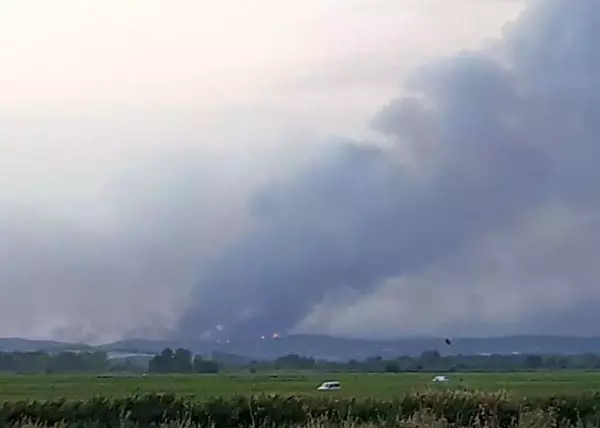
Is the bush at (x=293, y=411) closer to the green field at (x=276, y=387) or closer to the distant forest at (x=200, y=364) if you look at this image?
the green field at (x=276, y=387)

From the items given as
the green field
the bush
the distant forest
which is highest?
the distant forest

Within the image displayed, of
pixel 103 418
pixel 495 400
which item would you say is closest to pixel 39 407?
pixel 103 418

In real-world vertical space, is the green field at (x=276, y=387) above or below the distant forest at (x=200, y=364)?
below

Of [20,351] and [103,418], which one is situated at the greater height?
[20,351]

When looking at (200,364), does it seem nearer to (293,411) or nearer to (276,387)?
(276,387)

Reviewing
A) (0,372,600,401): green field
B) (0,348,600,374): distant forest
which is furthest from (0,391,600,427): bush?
(0,348,600,374): distant forest

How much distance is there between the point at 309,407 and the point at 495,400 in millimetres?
4072

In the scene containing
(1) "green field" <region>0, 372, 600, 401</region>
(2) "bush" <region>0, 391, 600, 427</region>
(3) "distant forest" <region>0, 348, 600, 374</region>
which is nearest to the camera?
(2) "bush" <region>0, 391, 600, 427</region>

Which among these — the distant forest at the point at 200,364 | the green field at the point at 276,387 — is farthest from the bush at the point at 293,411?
the distant forest at the point at 200,364

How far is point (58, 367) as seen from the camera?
176 m

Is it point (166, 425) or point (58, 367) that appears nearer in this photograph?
point (166, 425)

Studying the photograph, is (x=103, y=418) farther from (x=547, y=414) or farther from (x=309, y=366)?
(x=309, y=366)

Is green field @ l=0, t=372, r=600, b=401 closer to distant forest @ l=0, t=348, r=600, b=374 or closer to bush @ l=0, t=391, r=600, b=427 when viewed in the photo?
bush @ l=0, t=391, r=600, b=427

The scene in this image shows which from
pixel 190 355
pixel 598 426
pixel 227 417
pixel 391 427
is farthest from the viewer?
pixel 190 355
